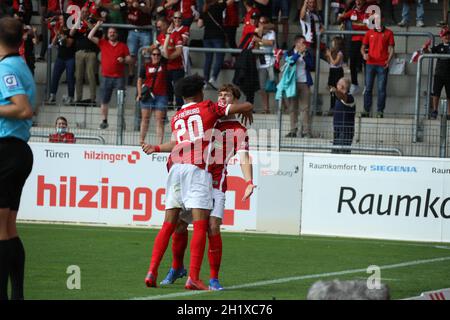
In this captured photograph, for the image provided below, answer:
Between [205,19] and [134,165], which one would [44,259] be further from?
[205,19]

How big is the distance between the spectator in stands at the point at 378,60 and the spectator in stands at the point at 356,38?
0.78 meters

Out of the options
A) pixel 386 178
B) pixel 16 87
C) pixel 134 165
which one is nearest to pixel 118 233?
pixel 134 165

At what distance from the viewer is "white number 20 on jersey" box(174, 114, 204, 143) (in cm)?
1089

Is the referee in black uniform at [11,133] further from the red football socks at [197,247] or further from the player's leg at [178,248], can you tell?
the player's leg at [178,248]

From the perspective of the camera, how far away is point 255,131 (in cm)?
1902

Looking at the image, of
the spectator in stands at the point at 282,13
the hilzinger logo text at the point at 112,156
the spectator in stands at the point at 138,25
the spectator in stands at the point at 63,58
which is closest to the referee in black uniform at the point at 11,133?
the hilzinger logo text at the point at 112,156

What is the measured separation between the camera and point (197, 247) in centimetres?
1078

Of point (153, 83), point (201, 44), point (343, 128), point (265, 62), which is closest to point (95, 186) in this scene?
point (153, 83)

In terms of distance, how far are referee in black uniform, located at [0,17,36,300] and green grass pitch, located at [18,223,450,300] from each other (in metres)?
1.42

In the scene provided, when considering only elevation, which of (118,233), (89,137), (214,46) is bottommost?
(118,233)

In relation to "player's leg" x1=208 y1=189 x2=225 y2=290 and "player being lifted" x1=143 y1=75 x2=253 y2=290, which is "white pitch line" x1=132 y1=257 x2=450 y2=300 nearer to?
"player's leg" x1=208 y1=189 x2=225 y2=290

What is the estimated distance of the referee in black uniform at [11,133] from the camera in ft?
28.1

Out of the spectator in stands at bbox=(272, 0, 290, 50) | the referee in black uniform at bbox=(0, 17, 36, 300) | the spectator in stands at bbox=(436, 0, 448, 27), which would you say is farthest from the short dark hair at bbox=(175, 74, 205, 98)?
the spectator in stands at bbox=(436, 0, 448, 27)

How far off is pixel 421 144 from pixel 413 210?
4.22 ft
